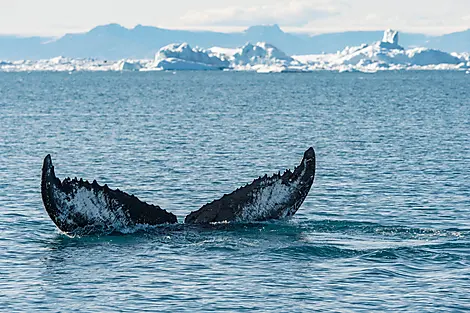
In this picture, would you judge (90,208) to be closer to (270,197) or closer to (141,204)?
(141,204)

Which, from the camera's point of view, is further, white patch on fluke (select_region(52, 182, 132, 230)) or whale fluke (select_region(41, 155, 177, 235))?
white patch on fluke (select_region(52, 182, 132, 230))

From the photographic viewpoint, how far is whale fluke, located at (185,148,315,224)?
847 inches

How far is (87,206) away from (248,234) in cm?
438

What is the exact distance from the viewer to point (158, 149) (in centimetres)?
4800

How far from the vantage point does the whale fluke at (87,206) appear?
64.6 feet

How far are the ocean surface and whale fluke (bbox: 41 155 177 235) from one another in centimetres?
69

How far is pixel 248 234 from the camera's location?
74.3ft

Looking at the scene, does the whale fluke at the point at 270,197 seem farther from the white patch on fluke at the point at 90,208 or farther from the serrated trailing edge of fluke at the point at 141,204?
the white patch on fluke at the point at 90,208

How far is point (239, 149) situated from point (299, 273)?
2813 centimetres

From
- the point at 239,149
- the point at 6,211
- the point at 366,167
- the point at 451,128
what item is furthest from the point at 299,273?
the point at 451,128

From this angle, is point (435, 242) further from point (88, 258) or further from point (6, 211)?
point (6, 211)

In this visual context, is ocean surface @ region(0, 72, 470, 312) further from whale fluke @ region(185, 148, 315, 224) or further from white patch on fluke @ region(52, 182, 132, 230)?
white patch on fluke @ region(52, 182, 132, 230)

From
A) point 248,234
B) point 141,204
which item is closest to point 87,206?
point 141,204

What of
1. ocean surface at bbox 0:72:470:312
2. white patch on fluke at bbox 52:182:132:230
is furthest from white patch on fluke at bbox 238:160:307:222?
white patch on fluke at bbox 52:182:132:230
